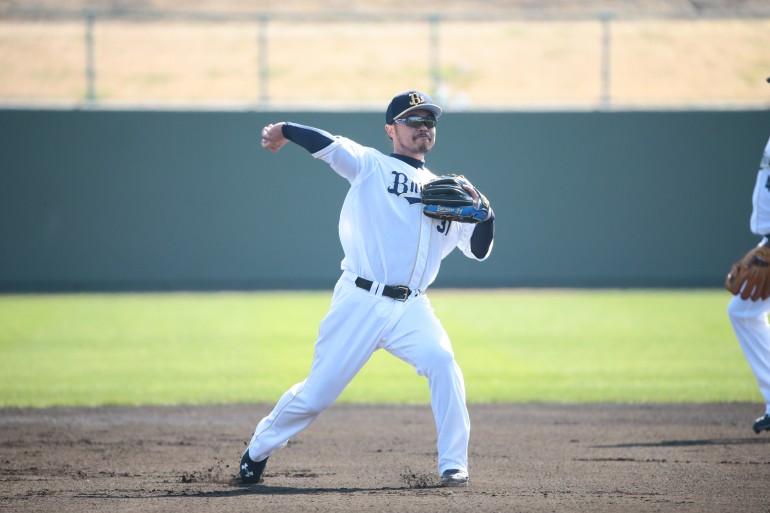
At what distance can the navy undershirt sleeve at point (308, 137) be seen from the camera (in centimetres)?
523

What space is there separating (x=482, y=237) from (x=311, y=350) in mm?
5719

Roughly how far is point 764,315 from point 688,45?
43.2ft

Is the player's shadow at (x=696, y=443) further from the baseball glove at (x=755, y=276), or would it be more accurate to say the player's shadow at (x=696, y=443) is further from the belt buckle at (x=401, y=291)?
the belt buckle at (x=401, y=291)

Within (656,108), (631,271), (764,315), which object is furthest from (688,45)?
(764,315)

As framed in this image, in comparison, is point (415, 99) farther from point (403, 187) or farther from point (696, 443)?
point (696, 443)

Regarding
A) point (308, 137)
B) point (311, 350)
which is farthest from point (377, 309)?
point (311, 350)

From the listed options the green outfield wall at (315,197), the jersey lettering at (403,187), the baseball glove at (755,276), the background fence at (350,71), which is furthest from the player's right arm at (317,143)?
the background fence at (350,71)

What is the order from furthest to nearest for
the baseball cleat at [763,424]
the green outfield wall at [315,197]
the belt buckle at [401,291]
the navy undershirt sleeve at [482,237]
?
the green outfield wall at [315,197]
the baseball cleat at [763,424]
the navy undershirt sleeve at [482,237]
the belt buckle at [401,291]

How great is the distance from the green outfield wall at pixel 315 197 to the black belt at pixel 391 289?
11659 mm

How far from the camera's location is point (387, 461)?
20.6 feet

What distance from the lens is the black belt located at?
5324mm

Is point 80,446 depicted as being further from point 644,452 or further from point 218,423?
point 644,452

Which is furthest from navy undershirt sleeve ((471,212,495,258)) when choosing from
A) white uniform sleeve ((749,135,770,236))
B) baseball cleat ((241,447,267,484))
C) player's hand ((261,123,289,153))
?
white uniform sleeve ((749,135,770,236))

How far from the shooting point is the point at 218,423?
762 centimetres
